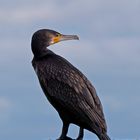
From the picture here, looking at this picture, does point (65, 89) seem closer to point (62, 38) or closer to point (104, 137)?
point (62, 38)

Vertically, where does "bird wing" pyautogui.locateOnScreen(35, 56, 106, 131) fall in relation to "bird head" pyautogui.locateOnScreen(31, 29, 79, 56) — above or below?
below

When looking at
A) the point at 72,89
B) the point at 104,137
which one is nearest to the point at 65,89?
the point at 72,89

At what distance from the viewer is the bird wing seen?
2773cm

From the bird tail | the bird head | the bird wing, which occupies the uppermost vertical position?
the bird head

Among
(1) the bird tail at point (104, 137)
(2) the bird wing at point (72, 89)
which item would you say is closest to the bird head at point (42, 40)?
(2) the bird wing at point (72, 89)

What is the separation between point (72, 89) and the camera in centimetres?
2805

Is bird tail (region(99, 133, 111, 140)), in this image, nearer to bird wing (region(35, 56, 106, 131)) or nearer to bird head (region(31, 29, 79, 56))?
bird wing (region(35, 56, 106, 131))

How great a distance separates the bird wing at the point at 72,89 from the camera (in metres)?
27.7

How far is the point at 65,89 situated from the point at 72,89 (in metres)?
0.15

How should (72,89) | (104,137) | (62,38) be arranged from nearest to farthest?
1. (104,137)
2. (72,89)
3. (62,38)

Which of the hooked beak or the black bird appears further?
the hooked beak

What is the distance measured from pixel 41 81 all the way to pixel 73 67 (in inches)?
24.0

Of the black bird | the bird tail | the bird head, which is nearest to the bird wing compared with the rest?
the black bird

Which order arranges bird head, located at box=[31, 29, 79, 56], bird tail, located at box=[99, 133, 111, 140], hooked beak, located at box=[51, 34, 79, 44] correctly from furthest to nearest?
1. hooked beak, located at box=[51, 34, 79, 44]
2. bird head, located at box=[31, 29, 79, 56]
3. bird tail, located at box=[99, 133, 111, 140]
